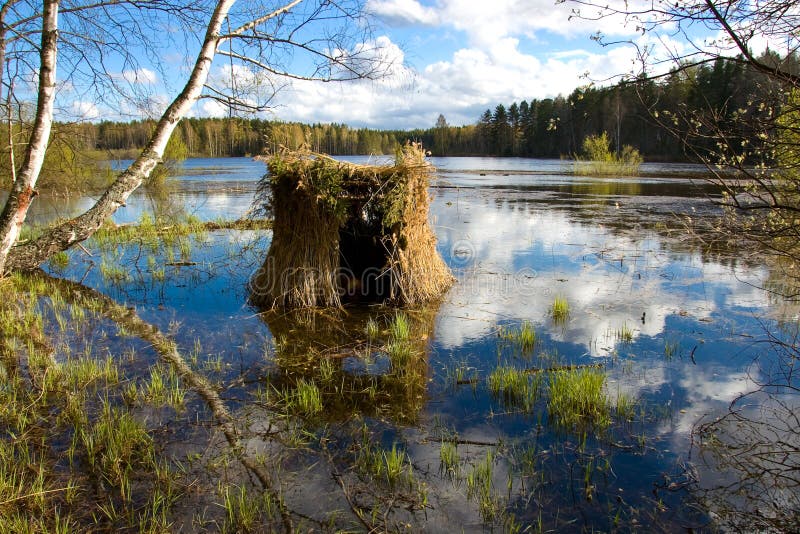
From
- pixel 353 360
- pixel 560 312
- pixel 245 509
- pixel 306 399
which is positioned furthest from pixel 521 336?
pixel 245 509

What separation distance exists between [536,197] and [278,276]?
20.3m

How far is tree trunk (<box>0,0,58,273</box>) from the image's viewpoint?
6504mm

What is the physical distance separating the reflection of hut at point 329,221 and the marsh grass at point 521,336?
1917 mm

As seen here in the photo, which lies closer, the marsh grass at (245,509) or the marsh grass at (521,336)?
the marsh grass at (245,509)

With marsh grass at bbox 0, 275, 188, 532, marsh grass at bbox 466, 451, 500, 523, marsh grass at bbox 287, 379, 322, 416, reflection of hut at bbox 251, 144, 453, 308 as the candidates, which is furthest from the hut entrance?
marsh grass at bbox 466, 451, 500, 523

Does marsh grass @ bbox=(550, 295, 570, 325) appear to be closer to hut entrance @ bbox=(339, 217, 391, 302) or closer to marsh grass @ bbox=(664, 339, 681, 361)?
marsh grass @ bbox=(664, 339, 681, 361)

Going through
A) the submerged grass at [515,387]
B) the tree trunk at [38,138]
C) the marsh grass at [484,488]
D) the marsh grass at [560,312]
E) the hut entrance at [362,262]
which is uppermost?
the tree trunk at [38,138]

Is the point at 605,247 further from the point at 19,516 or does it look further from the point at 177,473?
the point at 19,516

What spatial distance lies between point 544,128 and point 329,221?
95041 mm

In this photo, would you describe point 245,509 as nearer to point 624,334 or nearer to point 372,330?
point 372,330

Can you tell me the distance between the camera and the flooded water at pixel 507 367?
3.48 m

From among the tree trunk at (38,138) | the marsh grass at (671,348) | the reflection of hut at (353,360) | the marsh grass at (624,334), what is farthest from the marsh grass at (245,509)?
the tree trunk at (38,138)

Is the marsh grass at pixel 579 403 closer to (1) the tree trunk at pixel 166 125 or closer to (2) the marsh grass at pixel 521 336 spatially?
(2) the marsh grass at pixel 521 336

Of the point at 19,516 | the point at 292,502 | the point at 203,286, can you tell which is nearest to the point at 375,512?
the point at 292,502
